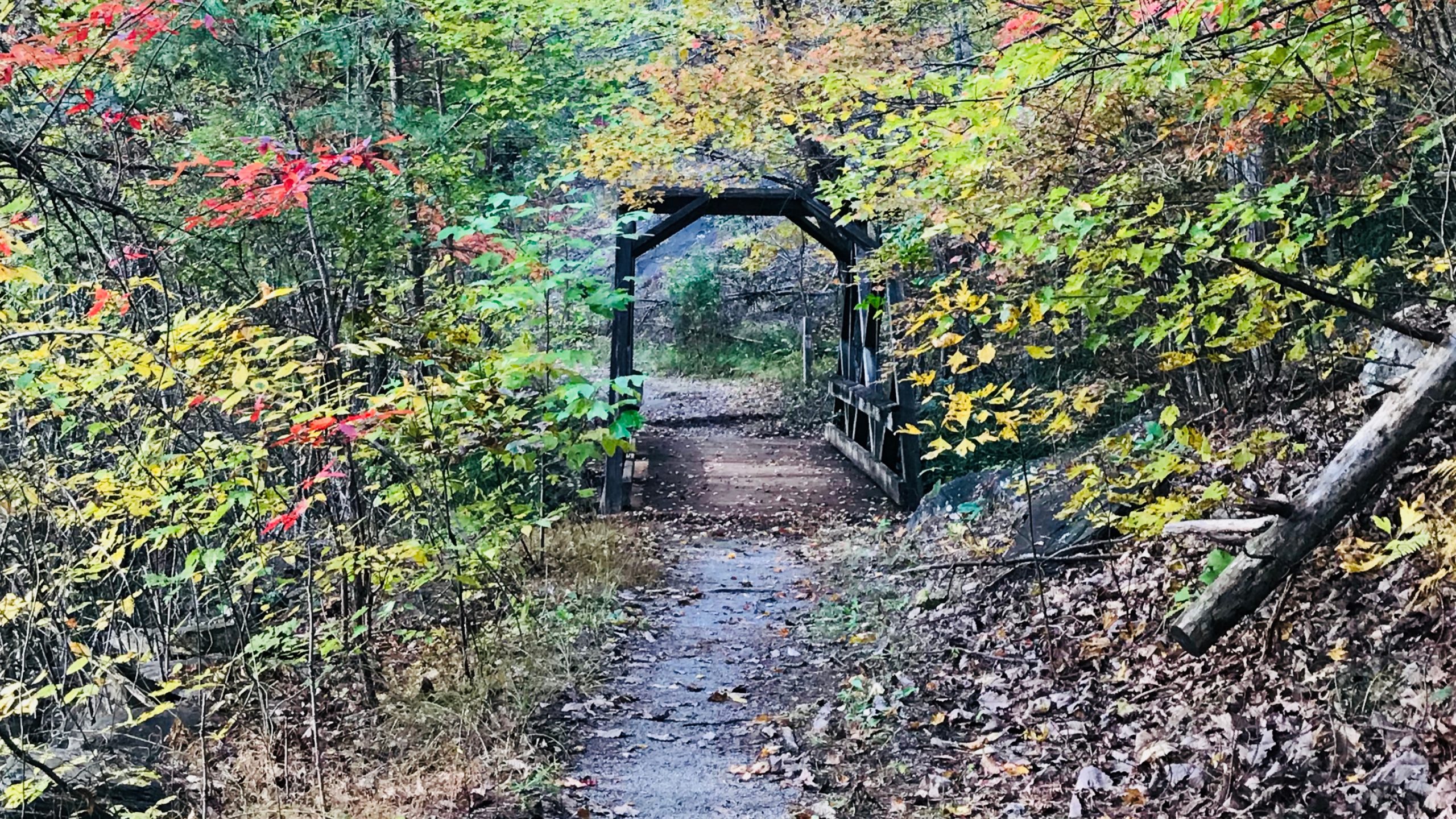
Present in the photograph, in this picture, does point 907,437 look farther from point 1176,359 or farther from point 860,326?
point 1176,359

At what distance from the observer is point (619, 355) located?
1141cm

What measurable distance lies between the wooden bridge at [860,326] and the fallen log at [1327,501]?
6.02 m

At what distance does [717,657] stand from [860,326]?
26.2 ft

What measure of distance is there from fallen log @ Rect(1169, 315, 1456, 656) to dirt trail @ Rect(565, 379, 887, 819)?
71.0 inches

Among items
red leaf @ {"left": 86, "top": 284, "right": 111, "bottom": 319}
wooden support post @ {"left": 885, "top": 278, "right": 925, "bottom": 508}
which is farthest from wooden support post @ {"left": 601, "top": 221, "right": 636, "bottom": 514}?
red leaf @ {"left": 86, "top": 284, "right": 111, "bottom": 319}

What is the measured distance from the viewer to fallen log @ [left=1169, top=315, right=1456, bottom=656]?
3764 millimetres

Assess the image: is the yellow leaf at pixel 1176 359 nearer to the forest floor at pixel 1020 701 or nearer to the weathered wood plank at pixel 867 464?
the forest floor at pixel 1020 701

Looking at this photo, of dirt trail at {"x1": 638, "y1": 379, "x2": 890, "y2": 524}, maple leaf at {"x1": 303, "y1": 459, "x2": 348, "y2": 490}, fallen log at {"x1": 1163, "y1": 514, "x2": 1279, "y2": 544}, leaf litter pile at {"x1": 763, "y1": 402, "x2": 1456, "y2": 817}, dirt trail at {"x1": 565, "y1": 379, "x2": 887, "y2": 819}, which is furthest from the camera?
dirt trail at {"x1": 638, "y1": 379, "x2": 890, "y2": 524}

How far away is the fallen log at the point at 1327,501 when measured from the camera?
3.76 meters

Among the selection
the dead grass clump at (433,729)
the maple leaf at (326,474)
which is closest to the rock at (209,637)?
the dead grass clump at (433,729)

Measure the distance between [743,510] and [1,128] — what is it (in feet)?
23.8

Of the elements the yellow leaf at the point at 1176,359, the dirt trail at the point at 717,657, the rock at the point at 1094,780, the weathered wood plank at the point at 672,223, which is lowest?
the dirt trail at the point at 717,657

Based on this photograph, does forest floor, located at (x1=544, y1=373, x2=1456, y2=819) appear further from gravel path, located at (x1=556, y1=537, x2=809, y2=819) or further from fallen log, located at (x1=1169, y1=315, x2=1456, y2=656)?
fallen log, located at (x1=1169, y1=315, x2=1456, y2=656)

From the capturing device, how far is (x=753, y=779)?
14.6ft
